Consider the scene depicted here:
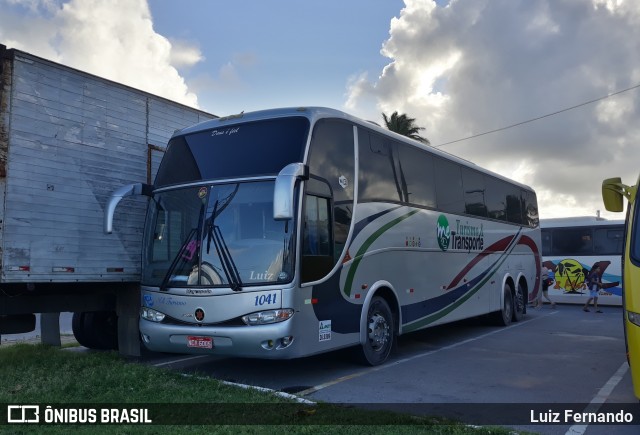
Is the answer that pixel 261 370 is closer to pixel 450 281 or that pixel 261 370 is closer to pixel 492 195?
pixel 450 281

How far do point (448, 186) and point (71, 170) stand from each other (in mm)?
7344

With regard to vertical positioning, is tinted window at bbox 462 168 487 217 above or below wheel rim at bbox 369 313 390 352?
above

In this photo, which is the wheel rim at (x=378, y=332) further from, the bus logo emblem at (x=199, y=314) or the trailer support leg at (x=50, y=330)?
the trailer support leg at (x=50, y=330)

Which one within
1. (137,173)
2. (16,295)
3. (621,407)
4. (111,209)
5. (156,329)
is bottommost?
(621,407)

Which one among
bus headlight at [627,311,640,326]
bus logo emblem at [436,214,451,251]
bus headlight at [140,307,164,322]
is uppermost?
bus logo emblem at [436,214,451,251]

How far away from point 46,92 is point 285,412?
5.38 meters

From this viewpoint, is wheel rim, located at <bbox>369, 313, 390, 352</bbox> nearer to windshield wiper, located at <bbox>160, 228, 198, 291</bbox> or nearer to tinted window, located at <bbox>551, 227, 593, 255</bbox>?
windshield wiper, located at <bbox>160, 228, 198, 291</bbox>

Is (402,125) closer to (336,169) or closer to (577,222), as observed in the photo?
(577,222)

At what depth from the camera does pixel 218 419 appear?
5605mm

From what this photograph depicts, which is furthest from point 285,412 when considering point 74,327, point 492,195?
point 492,195

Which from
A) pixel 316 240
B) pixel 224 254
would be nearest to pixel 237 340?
pixel 224 254

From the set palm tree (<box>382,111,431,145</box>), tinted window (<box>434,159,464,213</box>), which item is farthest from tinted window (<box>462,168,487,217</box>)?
palm tree (<box>382,111,431,145</box>)

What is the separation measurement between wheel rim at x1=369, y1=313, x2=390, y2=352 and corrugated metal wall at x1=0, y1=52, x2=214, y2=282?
376 cm

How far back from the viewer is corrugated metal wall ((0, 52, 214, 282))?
7301 mm
